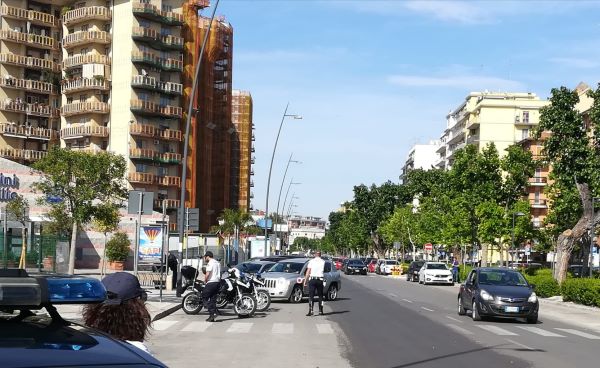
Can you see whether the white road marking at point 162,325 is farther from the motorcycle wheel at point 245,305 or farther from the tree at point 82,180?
the tree at point 82,180

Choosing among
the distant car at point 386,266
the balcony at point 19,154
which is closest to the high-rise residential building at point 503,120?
the distant car at point 386,266

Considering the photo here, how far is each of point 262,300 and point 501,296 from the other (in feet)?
23.1

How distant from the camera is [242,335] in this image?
1764 centimetres

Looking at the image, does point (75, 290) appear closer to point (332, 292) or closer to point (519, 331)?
point (519, 331)

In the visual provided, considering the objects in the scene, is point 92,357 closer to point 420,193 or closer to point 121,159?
point 121,159

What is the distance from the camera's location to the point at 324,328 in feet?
64.8

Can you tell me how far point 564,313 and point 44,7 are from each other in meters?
69.1

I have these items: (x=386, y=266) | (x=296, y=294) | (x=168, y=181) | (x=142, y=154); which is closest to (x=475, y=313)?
(x=296, y=294)

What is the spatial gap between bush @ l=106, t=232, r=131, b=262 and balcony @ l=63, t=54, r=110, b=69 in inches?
1059

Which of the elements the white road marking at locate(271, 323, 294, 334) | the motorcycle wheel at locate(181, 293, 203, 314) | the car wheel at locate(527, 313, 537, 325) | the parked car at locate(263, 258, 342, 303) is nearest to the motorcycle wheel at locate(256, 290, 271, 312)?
the motorcycle wheel at locate(181, 293, 203, 314)

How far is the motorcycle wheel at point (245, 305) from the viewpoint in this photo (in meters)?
22.3

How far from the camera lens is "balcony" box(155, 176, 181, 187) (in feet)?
267

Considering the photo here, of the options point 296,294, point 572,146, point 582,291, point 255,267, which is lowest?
point 296,294

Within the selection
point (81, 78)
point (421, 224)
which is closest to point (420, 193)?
point (421, 224)
